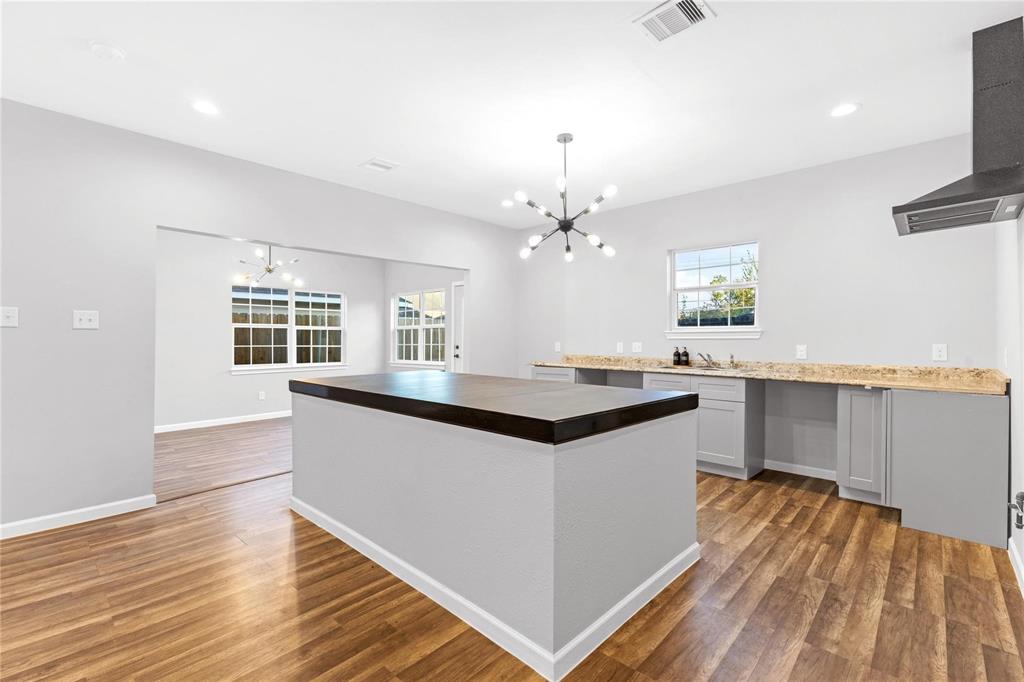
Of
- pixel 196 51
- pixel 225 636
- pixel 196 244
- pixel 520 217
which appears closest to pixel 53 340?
pixel 196 51

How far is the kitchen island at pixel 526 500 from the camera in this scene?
1.66 metres

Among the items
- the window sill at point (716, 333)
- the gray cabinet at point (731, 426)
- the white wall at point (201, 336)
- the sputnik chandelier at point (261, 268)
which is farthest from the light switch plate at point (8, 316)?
the window sill at point (716, 333)

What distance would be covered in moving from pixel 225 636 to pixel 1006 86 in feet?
14.0

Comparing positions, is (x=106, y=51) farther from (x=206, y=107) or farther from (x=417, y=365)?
(x=417, y=365)

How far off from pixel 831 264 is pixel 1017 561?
2385 millimetres

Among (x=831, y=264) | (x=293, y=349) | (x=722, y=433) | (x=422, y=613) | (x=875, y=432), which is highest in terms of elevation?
(x=831, y=264)

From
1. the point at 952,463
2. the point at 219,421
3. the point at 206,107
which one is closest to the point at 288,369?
the point at 219,421

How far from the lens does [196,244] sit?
6.12m

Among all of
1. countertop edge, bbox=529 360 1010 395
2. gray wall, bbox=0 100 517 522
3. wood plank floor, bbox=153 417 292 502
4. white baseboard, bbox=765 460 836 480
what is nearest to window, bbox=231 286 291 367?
wood plank floor, bbox=153 417 292 502

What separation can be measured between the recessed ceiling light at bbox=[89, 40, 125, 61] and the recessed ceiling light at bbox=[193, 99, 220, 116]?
46 cm

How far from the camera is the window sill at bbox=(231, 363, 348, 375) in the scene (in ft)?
21.8

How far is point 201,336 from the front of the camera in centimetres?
622

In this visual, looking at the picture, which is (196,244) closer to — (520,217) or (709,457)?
(520,217)

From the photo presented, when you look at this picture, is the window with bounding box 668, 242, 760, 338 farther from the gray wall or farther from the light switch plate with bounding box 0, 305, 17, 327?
the light switch plate with bounding box 0, 305, 17, 327
